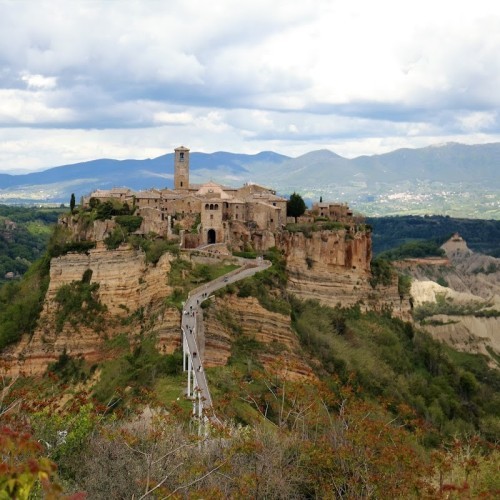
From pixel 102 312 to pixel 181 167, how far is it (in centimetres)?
2287

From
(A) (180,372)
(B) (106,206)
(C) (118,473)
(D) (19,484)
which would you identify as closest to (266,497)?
(C) (118,473)

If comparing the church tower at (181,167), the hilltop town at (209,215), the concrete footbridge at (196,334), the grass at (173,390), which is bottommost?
the grass at (173,390)

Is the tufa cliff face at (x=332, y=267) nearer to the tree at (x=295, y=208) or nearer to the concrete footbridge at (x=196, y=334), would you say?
the tree at (x=295, y=208)

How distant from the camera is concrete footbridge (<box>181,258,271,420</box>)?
1495 inches

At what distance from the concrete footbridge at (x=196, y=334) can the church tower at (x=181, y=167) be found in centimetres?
1806

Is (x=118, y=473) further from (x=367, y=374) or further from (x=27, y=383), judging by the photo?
(x=367, y=374)

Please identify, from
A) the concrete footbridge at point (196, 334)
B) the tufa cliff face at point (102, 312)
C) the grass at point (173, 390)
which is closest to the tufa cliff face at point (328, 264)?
the concrete footbridge at point (196, 334)

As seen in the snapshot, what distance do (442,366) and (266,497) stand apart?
47.8 metres

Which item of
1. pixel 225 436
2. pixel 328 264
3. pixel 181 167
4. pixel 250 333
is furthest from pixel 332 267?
pixel 225 436

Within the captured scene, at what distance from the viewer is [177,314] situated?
1796 inches

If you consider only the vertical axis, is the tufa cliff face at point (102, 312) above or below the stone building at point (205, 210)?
below

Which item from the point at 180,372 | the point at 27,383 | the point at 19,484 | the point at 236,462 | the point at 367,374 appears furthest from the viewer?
the point at 367,374

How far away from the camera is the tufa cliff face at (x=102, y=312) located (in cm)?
5034

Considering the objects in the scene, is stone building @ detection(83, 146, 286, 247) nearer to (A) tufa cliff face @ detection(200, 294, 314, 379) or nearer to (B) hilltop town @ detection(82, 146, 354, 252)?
(B) hilltop town @ detection(82, 146, 354, 252)
